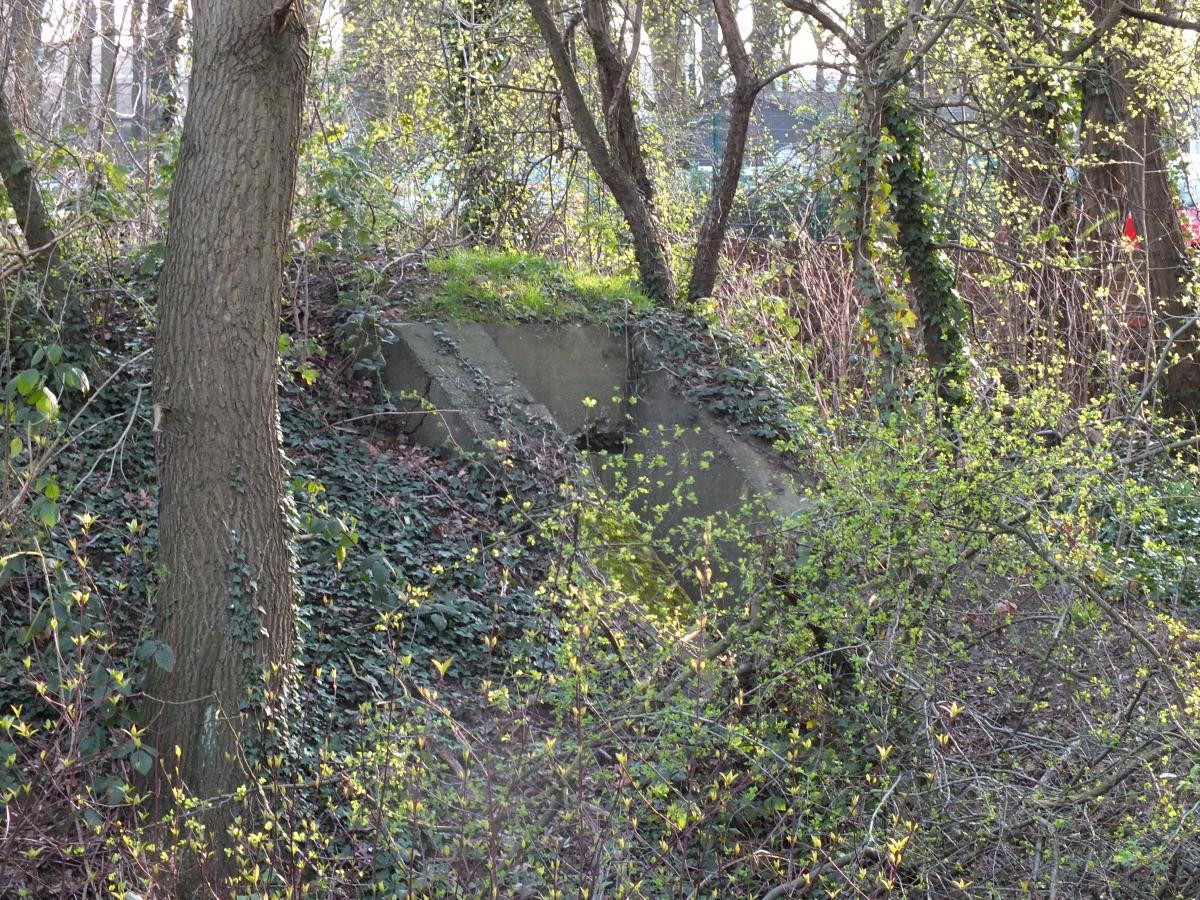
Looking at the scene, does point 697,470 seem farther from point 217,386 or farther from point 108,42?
point 108,42

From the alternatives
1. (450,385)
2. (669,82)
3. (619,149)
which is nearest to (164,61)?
(619,149)

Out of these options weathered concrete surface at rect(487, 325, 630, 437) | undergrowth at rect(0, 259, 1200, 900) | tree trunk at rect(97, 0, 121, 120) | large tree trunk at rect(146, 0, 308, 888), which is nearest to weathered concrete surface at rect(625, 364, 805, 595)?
weathered concrete surface at rect(487, 325, 630, 437)

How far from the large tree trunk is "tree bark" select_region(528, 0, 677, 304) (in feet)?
15.2

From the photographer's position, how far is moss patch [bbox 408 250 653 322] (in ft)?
28.4

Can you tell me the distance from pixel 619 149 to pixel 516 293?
6.11 feet

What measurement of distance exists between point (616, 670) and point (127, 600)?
7.78 ft

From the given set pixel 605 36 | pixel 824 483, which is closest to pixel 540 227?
pixel 605 36

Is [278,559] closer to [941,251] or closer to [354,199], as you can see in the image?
[354,199]

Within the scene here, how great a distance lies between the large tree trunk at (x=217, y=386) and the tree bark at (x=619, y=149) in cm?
463

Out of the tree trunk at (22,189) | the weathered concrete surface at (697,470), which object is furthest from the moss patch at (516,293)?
the tree trunk at (22,189)

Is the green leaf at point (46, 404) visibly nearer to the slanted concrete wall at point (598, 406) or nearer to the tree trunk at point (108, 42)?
the slanted concrete wall at point (598, 406)

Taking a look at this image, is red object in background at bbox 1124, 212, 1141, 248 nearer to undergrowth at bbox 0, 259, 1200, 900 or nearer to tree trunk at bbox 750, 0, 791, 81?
undergrowth at bbox 0, 259, 1200, 900

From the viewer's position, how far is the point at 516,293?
9.03 m

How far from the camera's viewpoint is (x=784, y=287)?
1186 cm
